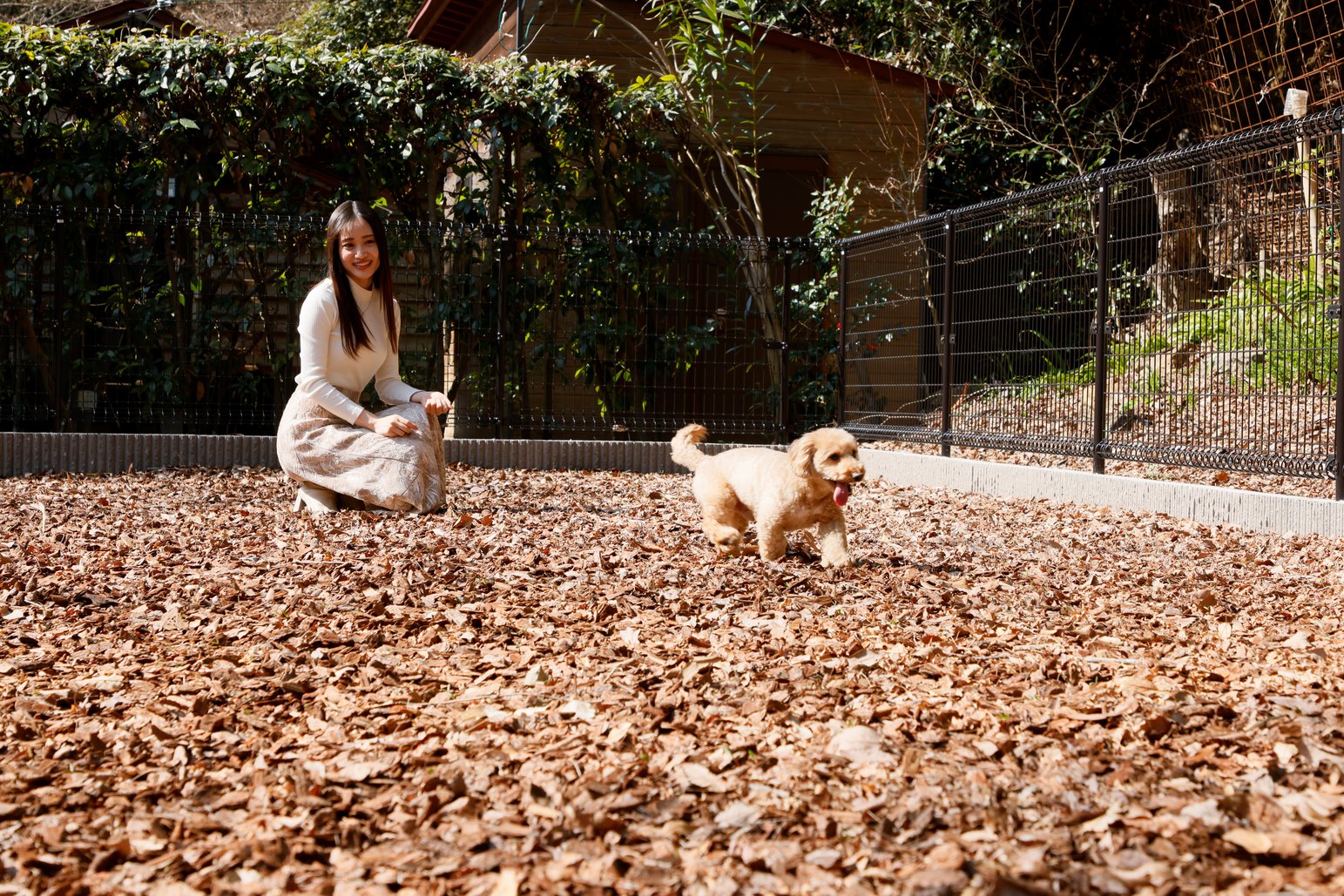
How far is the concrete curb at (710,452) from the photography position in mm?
5945

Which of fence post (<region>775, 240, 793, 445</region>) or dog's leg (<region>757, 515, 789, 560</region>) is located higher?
fence post (<region>775, 240, 793, 445</region>)

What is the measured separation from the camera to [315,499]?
6344 millimetres

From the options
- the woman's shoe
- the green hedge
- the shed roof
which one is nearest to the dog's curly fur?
the woman's shoe

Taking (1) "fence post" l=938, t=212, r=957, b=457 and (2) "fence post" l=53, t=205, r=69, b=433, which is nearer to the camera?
(1) "fence post" l=938, t=212, r=957, b=457

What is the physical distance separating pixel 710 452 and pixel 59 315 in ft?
15.8

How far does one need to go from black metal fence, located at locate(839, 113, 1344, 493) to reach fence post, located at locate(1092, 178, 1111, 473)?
0.01 m

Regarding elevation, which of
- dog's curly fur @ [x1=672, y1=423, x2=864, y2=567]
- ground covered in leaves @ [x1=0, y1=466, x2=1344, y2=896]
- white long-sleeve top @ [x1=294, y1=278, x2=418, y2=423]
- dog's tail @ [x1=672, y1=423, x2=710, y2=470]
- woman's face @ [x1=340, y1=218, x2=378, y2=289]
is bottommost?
ground covered in leaves @ [x1=0, y1=466, x2=1344, y2=896]

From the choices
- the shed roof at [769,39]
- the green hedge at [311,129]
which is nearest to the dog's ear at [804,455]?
the green hedge at [311,129]

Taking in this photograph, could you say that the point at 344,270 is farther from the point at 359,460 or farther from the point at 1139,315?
the point at 1139,315

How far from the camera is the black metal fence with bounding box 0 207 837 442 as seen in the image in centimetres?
922

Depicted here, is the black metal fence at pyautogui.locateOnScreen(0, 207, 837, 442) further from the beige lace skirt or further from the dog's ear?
the dog's ear

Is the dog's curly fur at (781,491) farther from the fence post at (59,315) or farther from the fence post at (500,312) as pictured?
the fence post at (59,315)

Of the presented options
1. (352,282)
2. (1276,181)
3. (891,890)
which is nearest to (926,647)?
(891,890)

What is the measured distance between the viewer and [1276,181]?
6.49 meters
